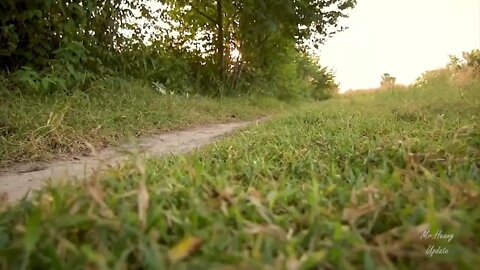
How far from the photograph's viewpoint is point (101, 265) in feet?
2.73

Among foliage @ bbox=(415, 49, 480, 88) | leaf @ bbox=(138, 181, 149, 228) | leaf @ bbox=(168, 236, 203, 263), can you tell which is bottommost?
leaf @ bbox=(168, 236, 203, 263)

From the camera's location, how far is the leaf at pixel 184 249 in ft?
2.80

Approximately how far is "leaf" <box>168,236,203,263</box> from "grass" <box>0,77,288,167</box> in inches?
91.2

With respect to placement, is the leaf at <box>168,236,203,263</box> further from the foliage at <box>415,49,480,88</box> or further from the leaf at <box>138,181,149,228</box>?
the foliage at <box>415,49,480,88</box>

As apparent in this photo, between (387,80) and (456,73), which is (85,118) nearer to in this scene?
(456,73)

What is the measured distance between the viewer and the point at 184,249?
0.87m

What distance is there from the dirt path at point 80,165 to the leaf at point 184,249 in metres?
0.46

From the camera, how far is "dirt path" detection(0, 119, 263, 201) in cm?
177

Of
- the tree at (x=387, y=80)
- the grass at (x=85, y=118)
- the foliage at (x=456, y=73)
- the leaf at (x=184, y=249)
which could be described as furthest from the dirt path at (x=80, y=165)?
the tree at (x=387, y=80)

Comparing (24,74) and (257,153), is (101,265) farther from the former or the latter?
(24,74)

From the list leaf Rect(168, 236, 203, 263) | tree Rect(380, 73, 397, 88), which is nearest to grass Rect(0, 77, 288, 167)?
leaf Rect(168, 236, 203, 263)

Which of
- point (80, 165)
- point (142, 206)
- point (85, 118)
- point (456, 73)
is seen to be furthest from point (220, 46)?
point (142, 206)

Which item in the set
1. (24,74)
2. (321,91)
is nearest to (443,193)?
(24,74)

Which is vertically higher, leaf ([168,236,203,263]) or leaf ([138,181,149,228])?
leaf ([138,181,149,228])
